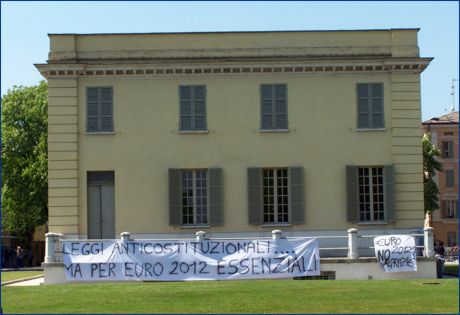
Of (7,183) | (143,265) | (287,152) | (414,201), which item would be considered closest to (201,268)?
(143,265)

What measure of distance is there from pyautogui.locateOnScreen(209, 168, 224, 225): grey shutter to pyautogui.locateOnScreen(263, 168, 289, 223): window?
1623 millimetres

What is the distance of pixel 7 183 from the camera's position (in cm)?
5156

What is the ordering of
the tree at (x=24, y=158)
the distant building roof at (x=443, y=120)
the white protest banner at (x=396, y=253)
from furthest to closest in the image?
the distant building roof at (x=443, y=120) → the tree at (x=24, y=158) → the white protest banner at (x=396, y=253)

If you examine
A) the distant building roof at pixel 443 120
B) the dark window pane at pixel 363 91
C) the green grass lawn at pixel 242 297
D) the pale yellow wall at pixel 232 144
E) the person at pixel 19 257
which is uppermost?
the distant building roof at pixel 443 120

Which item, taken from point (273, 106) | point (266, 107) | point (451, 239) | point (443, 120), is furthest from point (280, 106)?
point (451, 239)

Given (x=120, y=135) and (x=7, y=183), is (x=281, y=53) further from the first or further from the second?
(x=7, y=183)

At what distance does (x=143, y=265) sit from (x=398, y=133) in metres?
10.9

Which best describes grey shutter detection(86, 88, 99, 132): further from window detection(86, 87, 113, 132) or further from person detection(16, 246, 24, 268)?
person detection(16, 246, 24, 268)

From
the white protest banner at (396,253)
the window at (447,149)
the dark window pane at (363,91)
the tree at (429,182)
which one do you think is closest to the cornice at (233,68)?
the dark window pane at (363,91)

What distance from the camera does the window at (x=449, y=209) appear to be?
265ft

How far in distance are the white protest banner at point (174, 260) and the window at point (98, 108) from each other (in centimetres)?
620

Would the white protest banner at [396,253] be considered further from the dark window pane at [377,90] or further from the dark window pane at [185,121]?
the dark window pane at [185,121]

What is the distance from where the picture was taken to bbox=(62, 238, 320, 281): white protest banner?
23.4 metres

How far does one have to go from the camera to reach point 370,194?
28484 millimetres
